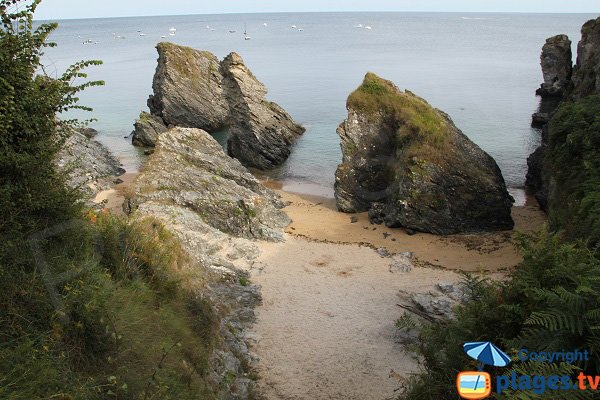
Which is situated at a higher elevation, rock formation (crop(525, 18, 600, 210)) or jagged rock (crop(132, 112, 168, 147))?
rock formation (crop(525, 18, 600, 210))

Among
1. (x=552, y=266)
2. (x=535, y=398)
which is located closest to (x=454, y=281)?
(x=552, y=266)

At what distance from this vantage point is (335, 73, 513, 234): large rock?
24281mm

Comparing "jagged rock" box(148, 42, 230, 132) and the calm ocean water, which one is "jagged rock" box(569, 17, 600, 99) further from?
"jagged rock" box(148, 42, 230, 132)

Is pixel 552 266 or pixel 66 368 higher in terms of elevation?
pixel 552 266

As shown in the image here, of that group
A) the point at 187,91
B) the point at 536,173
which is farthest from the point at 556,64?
the point at 187,91

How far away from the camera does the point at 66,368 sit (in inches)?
310

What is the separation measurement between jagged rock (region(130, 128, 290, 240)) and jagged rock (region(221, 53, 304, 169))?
1054cm

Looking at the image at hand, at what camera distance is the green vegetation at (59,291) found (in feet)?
25.9

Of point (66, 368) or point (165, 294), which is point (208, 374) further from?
point (66, 368)

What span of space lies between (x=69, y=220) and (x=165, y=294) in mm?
2912

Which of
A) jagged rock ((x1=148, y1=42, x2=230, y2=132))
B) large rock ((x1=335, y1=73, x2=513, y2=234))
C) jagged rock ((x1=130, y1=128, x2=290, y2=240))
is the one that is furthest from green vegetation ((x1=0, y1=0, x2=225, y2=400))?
jagged rock ((x1=148, y1=42, x2=230, y2=132))

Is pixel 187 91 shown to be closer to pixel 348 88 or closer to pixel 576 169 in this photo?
pixel 348 88

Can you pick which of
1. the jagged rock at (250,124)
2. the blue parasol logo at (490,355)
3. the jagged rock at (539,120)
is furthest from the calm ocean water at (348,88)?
the blue parasol logo at (490,355)

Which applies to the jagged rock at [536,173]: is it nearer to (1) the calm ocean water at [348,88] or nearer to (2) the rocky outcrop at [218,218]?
(1) the calm ocean water at [348,88]
